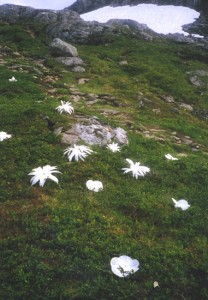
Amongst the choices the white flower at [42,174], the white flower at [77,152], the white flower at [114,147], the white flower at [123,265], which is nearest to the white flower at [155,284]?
the white flower at [123,265]

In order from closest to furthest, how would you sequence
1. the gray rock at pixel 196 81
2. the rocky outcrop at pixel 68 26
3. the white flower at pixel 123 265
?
the white flower at pixel 123 265
the gray rock at pixel 196 81
the rocky outcrop at pixel 68 26

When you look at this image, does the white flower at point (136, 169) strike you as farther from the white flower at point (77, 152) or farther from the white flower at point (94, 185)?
the white flower at point (77, 152)

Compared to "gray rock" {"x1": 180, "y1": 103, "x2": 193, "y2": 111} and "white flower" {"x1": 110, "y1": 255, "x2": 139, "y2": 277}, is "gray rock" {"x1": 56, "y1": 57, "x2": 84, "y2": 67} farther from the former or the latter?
"white flower" {"x1": 110, "y1": 255, "x2": 139, "y2": 277}

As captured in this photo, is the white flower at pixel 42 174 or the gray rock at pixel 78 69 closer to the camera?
the white flower at pixel 42 174

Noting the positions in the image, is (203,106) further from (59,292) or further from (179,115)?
(59,292)

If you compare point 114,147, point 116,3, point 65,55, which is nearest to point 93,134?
point 114,147

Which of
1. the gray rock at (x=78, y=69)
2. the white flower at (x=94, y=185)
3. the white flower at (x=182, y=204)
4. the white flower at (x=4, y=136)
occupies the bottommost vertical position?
the gray rock at (x=78, y=69)

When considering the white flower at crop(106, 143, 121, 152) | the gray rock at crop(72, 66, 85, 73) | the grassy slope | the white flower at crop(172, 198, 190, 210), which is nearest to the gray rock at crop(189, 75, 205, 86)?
the gray rock at crop(72, 66, 85, 73)

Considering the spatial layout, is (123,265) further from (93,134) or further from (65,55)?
(65,55)
